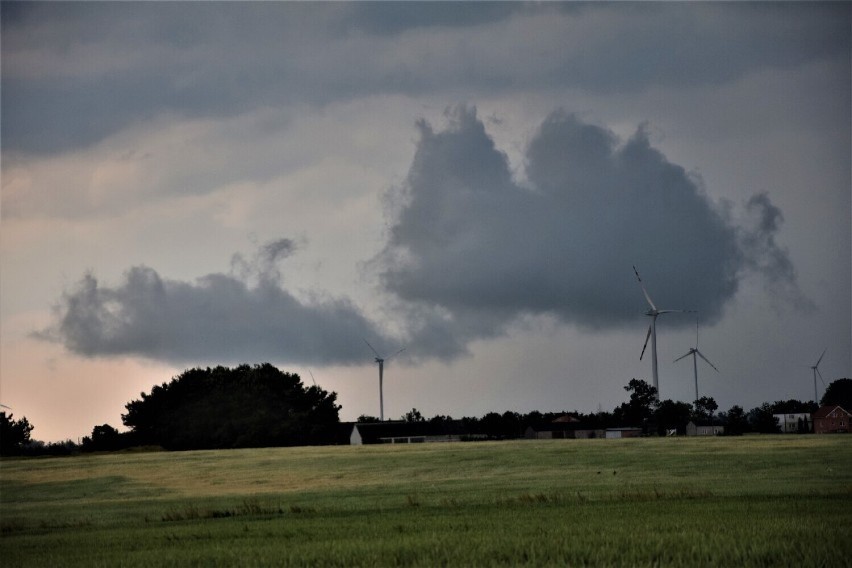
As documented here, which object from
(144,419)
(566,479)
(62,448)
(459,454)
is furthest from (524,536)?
(144,419)

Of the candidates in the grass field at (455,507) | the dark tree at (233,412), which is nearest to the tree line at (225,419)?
the dark tree at (233,412)

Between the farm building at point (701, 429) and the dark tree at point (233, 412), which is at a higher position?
the dark tree at point (233, 412)

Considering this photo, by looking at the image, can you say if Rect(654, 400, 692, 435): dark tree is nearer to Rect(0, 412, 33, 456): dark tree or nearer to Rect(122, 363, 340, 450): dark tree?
Rect(122, 363, 340, 450): dark tree

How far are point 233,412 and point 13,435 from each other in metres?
33.4

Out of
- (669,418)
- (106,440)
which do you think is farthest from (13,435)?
(669,418)

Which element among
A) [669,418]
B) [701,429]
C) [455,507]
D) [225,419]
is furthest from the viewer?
[701,429]

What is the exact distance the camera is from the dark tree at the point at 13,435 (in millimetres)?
158000

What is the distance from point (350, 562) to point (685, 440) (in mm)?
93135

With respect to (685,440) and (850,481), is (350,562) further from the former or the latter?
(685,440)

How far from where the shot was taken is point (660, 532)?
29.7 metres

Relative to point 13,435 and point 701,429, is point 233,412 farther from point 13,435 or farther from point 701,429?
point 701,429

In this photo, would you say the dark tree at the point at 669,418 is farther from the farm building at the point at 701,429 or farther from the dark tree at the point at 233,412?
the dark tree at the point at 233,412

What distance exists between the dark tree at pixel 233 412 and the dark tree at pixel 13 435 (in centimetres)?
1494

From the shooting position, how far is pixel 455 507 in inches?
1921
